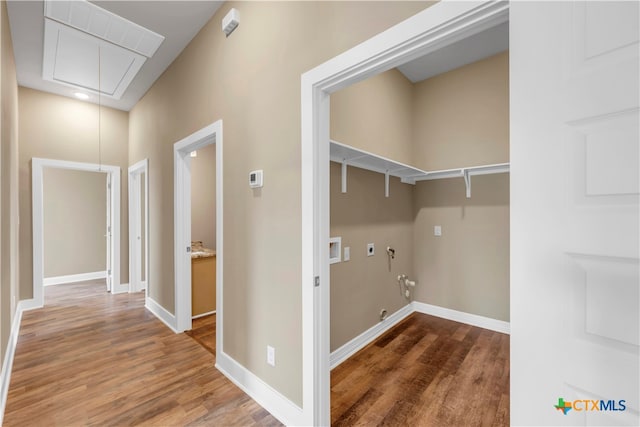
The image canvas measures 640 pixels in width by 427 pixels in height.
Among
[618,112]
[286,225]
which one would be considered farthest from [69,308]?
[618,112]

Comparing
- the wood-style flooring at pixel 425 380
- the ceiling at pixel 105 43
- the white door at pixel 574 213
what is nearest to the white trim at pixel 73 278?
the ceiling at pixel 105 43

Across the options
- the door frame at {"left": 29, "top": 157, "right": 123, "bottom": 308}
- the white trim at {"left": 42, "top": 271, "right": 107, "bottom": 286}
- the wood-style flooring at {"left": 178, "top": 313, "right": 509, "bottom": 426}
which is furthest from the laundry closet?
the white trim at {"left": 42, "top": 271, "right": 107, "bottom": 286}

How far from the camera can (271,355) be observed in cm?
186

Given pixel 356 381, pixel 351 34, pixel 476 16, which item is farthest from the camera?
pixel 356 381

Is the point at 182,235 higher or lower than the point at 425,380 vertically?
higher

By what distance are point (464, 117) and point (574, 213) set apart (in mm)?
2833

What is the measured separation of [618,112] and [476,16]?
58 cm

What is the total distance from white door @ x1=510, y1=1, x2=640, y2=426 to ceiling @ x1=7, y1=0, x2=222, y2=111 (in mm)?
2547

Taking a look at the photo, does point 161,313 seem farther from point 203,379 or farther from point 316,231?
point 316,231

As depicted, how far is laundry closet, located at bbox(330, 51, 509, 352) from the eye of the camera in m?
2.54

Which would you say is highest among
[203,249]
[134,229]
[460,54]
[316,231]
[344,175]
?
[460,54]

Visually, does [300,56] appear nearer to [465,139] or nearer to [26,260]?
[465,139]

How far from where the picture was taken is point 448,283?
336 centimetres

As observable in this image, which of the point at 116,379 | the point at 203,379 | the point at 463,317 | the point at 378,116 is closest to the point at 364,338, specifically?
the point at 463,317
